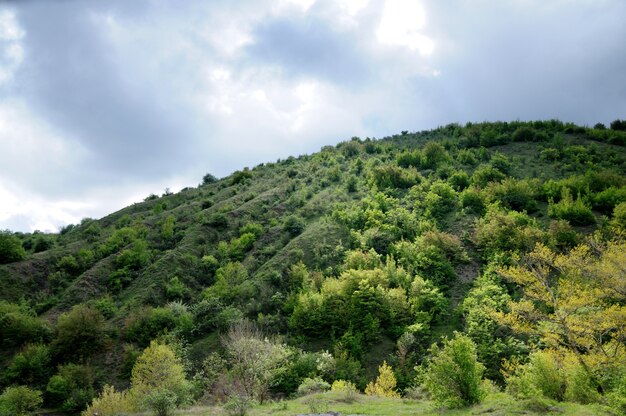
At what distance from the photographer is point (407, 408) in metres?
21.1

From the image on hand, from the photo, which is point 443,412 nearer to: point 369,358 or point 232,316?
point 369,358

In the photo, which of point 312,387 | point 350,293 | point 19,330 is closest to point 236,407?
point 312,387

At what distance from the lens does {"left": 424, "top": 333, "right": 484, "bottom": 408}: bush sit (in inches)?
730

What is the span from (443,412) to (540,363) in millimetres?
5562

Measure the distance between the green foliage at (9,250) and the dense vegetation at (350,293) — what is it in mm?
225

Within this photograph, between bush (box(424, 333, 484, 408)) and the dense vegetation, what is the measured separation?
75 mm

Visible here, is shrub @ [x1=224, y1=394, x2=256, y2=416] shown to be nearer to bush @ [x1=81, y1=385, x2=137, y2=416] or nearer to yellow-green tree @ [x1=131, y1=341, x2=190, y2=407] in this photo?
yellow-green tree @ [x1=131, y1=341, x2=190, y2=407]

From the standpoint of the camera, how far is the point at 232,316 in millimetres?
44562

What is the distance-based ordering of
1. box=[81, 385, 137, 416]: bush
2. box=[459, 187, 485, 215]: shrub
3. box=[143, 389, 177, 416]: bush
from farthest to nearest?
box=[459, 187, 485, 215]: shrub < box=[81, 385, 137, 416]: bush < box=[143, 389, 177, 416]: bush

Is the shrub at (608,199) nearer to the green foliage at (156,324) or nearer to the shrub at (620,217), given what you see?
the shrub at (620,217)

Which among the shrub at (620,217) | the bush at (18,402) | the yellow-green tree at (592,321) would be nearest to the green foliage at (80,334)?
the bush at (18,402)

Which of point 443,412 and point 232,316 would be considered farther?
point 232,316

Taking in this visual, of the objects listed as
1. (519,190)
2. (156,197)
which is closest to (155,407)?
(519,190)

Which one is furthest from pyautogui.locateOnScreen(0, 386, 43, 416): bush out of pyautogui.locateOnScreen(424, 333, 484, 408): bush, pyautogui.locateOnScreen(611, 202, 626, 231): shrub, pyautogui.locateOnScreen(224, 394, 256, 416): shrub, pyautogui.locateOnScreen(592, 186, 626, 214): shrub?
pyautogui.locateOnScreen(592, 186, 626, 214): shrub
